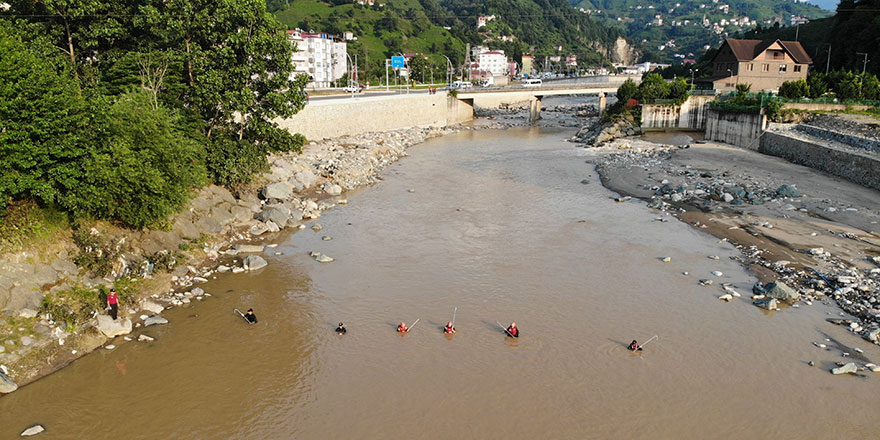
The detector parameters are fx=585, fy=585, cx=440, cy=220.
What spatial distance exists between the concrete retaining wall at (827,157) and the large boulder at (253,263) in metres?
39.5

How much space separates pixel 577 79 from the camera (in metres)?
159

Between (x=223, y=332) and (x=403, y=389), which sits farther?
(x=223, y=332)

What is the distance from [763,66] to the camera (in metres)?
86.3

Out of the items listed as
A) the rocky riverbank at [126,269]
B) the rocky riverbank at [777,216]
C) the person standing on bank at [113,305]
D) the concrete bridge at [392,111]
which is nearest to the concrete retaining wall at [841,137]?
the rocky riverbank at [777,216]

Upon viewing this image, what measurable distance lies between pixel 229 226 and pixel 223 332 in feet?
39.0

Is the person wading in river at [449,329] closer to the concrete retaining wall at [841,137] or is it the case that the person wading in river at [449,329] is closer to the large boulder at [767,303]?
the large boulder at [767,303]

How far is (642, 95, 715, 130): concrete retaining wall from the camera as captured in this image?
76.7 meters

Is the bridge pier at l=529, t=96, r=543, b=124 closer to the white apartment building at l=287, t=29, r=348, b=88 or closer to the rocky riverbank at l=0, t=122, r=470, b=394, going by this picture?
the white apartment building at l=287, t=29, r=348, b=88

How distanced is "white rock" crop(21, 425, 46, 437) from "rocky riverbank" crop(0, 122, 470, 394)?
2156 mm

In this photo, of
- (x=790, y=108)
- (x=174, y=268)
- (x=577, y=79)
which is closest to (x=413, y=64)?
(x=577, y=79)

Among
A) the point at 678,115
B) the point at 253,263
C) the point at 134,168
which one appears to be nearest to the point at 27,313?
the point at 134,168

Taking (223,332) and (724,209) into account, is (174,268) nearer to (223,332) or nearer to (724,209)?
(223,332)

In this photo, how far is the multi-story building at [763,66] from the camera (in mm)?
85812

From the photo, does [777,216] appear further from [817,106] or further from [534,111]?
[534,111]
